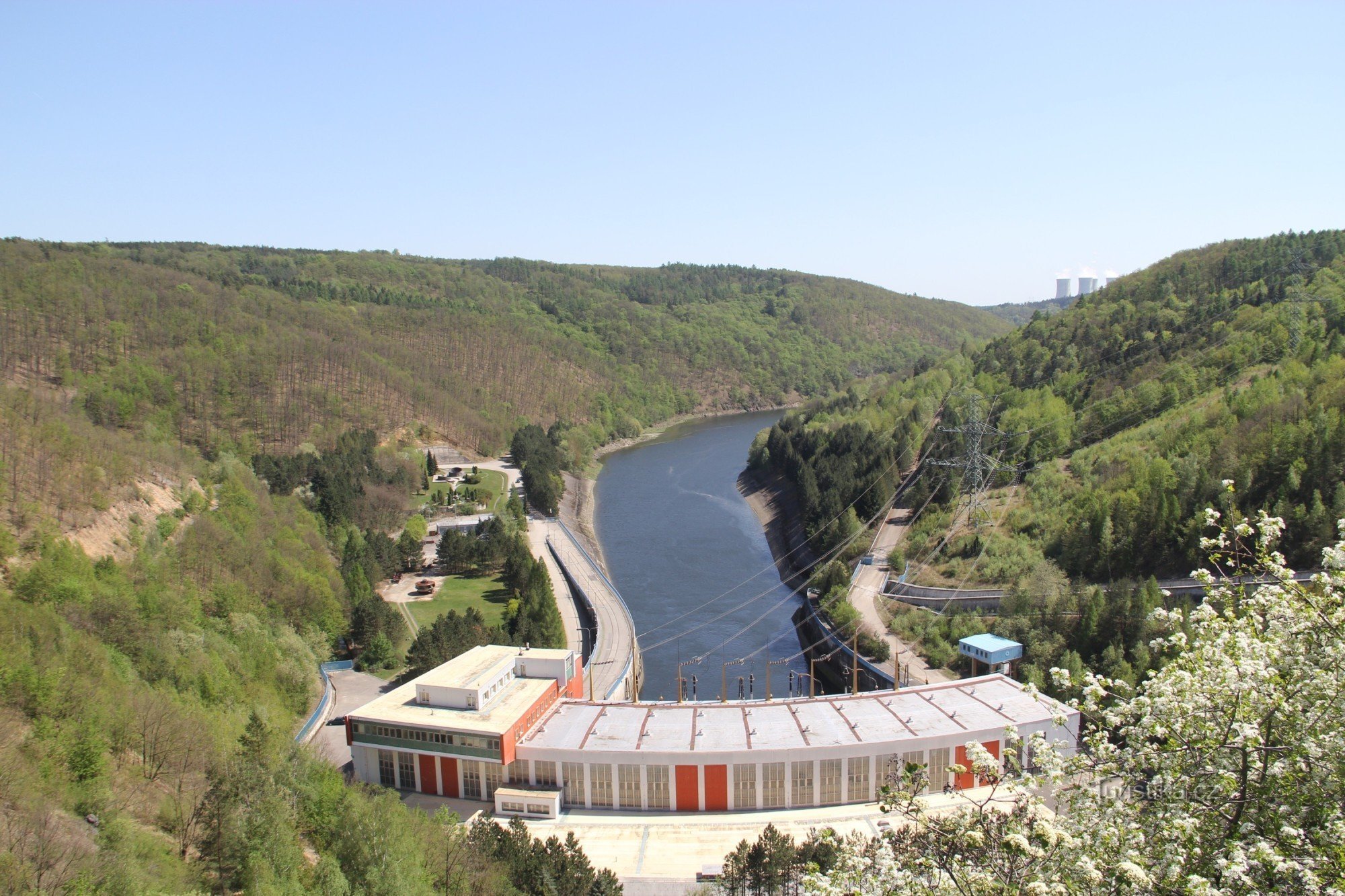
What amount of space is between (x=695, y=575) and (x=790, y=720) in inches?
733

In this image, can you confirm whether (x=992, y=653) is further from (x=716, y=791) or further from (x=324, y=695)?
(x=324, y=695)

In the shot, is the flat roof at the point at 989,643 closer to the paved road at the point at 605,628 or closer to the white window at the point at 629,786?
the paved road at the point at 605,628

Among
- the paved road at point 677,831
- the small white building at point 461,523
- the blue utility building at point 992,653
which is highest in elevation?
the small white building at point 461,523

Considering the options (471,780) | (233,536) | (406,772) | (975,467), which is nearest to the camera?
(471,780)

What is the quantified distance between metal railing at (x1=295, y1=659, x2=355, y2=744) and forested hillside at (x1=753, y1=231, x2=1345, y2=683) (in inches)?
663

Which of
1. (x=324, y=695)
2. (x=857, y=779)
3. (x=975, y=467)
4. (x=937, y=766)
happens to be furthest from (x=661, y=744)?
(x=975, y=467)

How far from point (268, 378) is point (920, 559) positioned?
146ft

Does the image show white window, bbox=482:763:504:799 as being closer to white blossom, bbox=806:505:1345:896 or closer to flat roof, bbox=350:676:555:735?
flat roof, bbox=350:676:555:735

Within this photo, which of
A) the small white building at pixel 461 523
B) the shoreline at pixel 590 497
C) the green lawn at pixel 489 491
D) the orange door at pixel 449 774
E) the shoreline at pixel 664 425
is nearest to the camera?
the orange door at pixel 449 774

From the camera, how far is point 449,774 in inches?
772

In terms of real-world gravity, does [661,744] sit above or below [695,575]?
above

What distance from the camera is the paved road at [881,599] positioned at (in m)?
26.2

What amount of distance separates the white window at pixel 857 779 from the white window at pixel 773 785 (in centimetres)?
137

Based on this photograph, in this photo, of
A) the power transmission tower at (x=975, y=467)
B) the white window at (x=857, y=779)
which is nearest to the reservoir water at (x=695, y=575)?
the power transmission tower at (x=975, y=467)
